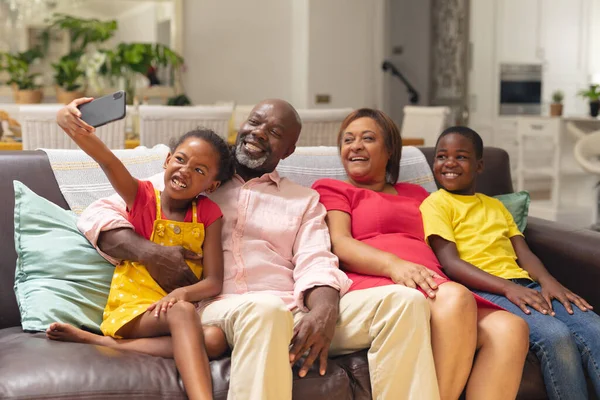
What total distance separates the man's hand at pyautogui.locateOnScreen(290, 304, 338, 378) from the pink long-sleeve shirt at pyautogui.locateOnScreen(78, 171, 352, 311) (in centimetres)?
14

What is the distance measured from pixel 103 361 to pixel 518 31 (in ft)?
21.0

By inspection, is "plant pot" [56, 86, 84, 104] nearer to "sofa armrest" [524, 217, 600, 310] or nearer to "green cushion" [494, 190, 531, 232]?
"green cushion" [494, 190, 531, 232]

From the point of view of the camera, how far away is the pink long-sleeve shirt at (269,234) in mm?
1849

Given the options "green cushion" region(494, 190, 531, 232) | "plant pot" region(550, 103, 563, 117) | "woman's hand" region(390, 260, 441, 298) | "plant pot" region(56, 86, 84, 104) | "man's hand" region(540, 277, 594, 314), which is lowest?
"man's hand" region(540, 277, 594, 314)

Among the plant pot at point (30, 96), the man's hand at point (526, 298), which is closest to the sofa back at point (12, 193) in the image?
the man's hand at point (526, 298)

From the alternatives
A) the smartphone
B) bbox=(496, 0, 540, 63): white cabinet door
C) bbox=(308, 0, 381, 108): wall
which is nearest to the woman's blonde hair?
the smartphone

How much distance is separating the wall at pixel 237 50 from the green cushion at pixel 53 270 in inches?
168

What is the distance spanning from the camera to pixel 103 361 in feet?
5.10

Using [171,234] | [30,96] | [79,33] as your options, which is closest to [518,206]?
[171,234]

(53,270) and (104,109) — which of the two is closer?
(104,109)

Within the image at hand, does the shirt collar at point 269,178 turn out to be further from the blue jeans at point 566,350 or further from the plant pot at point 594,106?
the plant pot at point 594,106

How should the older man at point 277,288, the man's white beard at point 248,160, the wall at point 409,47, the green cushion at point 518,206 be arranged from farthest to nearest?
the wall at point 409,47, the green cushion at point 518,206, the man's white beard at point 248,160, the older man at point 277,288

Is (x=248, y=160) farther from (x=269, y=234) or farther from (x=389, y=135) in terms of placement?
(x=389, y=135)

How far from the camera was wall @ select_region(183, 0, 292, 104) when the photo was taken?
19.9 ft
